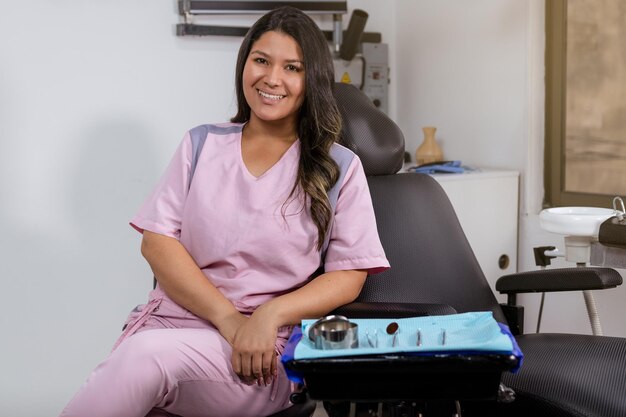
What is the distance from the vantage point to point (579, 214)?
228cm

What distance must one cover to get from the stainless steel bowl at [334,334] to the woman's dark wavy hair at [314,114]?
39 cm

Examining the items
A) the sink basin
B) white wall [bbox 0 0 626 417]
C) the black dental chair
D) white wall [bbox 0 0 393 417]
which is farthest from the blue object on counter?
white wall [bbox 0 0 393 417]

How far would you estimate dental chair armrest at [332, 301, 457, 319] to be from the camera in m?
1.56

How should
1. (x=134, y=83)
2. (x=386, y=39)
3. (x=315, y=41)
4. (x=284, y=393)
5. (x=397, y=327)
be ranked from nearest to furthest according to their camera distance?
(x=397, y=327) → (x=284, y=393) → (x=315, y=41) → (x=134, y=83) → (x=386, y=39)

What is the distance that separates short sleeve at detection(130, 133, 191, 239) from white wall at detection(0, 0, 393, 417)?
2.91ft

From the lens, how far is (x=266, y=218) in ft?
5.39

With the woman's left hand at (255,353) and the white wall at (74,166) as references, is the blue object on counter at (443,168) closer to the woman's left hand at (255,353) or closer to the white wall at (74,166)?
the white wall at (74,166)

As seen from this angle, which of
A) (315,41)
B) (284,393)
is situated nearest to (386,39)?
(315,41)

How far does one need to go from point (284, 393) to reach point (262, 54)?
2.24 ft

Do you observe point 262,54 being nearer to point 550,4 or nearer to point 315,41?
point 315,41

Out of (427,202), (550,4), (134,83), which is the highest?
(550,4)

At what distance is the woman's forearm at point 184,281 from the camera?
1576 mm

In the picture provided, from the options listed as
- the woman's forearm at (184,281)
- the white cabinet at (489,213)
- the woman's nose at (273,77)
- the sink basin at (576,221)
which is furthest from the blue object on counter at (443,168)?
the woman's forearm at (184,281)

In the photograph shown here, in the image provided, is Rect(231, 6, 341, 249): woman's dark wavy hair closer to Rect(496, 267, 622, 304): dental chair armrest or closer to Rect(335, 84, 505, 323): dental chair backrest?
Rect(335, 84, 505, 323): dental chair backrest
